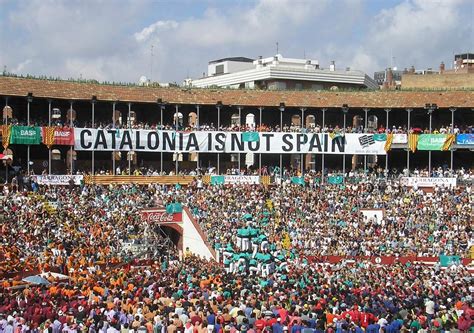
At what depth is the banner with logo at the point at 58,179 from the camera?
4828cm

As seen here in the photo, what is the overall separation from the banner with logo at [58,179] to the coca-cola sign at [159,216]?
7.08m

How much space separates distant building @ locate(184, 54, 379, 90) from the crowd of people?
2348cm

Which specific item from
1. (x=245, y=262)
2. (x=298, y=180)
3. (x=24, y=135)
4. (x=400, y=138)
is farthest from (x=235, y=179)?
(x=245, y=262)

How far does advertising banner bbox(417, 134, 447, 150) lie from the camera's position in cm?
5325

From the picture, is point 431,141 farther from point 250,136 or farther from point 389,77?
point 389,77

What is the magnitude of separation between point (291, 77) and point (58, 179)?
32.4m

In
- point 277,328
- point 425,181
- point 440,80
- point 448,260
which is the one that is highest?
point 440,80

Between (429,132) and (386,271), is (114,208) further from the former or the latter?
(429,132)

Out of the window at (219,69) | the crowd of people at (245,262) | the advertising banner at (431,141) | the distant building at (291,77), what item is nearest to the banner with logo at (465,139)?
the advertising banner at (431,141)

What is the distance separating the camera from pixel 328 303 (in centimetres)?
2189

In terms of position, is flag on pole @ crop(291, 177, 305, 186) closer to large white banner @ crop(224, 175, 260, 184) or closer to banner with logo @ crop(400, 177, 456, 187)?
large white banner @ crop(224, 175, 260, 184)

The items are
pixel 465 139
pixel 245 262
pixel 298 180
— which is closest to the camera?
pixel 245 262

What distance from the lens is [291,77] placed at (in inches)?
2960

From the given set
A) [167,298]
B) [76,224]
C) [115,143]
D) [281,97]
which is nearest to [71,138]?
[115,143]
